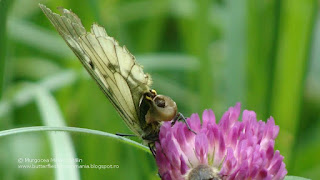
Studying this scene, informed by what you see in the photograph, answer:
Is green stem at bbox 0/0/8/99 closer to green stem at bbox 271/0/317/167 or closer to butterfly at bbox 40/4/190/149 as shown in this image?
butterfly at bbox 40/4/190/149

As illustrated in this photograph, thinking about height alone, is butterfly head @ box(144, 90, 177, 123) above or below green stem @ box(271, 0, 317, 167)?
above

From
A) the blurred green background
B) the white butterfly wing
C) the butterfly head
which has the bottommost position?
the blurred green background

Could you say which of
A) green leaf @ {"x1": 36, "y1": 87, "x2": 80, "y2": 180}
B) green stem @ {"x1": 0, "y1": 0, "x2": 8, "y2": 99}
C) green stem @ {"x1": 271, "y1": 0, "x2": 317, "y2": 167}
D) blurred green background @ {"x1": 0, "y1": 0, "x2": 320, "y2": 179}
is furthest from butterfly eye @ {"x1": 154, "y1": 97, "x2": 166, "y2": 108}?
green stem @ {"x1": 271, "y1": 0, "x2": 317, "y2": 167}

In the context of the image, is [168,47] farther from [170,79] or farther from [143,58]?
[143,58]

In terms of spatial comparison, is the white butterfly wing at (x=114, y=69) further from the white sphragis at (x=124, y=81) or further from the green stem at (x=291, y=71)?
the green stem at (x=291, y=71)

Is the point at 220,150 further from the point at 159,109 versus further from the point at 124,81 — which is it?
the point at 124,81

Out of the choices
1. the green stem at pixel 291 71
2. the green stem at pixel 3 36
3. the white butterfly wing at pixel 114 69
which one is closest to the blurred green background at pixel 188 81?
the green stem at pixel 291 71

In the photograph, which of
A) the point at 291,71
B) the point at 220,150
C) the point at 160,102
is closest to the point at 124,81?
the point at 160,102
